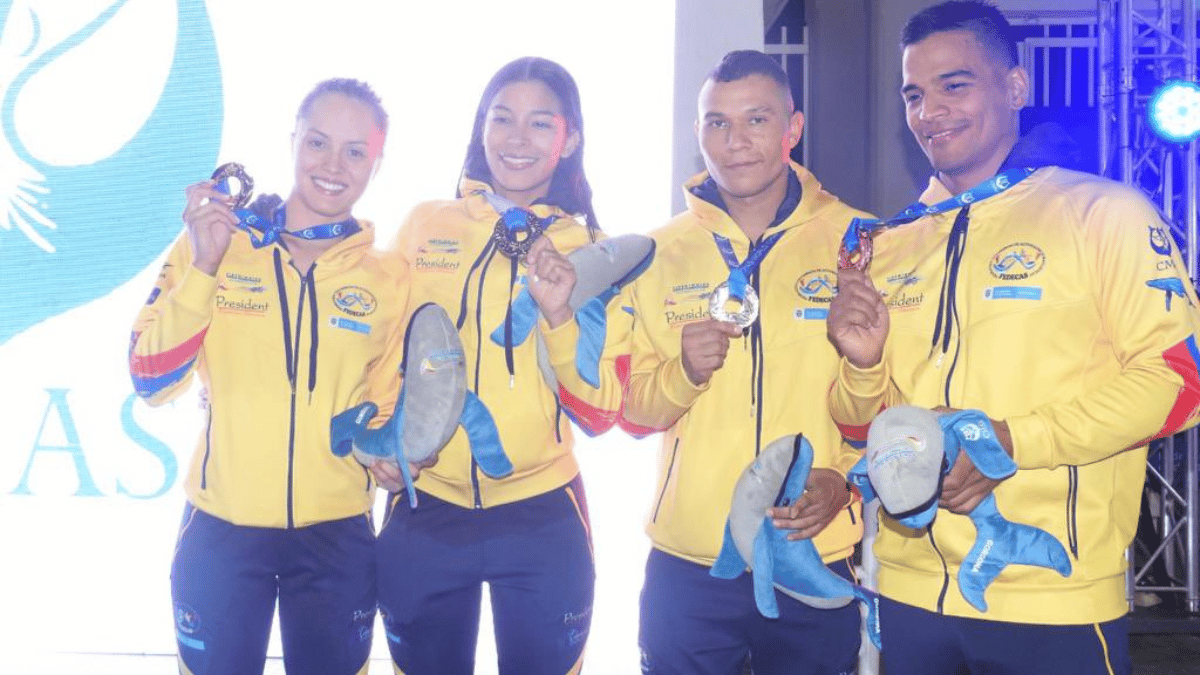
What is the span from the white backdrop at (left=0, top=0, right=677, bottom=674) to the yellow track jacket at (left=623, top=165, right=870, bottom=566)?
1224mm

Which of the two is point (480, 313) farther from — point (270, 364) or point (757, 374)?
point (757, 374)

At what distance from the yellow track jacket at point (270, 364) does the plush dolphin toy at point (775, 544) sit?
78 centimetres

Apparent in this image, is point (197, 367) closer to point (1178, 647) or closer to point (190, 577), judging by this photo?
point (190, 577)

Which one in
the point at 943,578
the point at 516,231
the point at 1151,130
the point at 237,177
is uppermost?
the point at 1151,130

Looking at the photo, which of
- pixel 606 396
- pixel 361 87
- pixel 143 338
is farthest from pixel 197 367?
pixel 606 396

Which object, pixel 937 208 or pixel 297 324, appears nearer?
pixel 937 208

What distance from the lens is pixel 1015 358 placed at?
170 centimetres

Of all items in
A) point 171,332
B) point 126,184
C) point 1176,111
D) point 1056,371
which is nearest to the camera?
point 1056,371

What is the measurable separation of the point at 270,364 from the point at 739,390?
91 centimetres

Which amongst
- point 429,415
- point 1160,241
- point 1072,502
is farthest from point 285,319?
point 1160,241

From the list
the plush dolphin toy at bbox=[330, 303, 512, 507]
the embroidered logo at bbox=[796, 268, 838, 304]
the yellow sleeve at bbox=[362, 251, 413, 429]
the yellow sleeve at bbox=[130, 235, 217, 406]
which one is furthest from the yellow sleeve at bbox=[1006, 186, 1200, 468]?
the yellow sleeve at bbox=[130, 235, 217, 406]

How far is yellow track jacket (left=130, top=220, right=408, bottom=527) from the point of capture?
209 centimetres

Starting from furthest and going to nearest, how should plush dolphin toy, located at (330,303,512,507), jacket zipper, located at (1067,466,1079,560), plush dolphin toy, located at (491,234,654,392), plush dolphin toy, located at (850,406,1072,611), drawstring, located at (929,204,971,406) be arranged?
plush dolphin toy, located at (491,234,654,392), plush dolphin toy, located at (330,303,512,507), drawstring, located at (929,204,971,406), jacket zipper, located at (1067,466,1079,560), plush dolphin toy, located at (850,406,1072,611)

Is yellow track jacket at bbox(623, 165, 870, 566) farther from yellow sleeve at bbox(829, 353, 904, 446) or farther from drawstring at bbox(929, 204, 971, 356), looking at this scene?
drawstring at bbox(929, 204, 971, 356)
